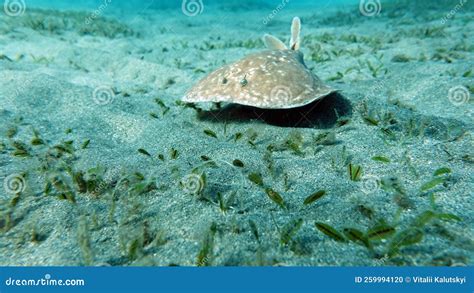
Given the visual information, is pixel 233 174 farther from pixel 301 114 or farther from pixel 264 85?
pixel 301 114

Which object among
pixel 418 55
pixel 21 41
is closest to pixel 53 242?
pixel 418 55

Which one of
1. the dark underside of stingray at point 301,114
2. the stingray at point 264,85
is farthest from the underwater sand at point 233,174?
the stingray at point 264,85

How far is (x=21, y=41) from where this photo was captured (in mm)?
10688

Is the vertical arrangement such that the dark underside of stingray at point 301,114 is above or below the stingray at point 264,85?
below

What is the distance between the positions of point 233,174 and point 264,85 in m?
1.44

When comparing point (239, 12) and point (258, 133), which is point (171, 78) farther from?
point (239, 12)

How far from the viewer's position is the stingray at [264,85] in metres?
3.86

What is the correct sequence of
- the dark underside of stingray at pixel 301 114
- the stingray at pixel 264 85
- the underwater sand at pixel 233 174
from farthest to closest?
the dark underside of stingray at pixel 301 114
the stingray at pixel 264 85
the underwater sand at pixel 233 174

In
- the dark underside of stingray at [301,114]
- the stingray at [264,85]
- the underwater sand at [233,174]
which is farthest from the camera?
the dark underside of stingray at [301,114]

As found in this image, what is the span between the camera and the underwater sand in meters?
2.25

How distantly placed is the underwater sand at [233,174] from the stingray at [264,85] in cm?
41

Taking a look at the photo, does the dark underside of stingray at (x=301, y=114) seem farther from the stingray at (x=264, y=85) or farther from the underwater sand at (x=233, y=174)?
the stingray at (x=264, y=85)

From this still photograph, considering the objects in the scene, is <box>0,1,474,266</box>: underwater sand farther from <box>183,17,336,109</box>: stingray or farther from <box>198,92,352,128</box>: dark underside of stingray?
<box>183,17,336,109</box>: stingray

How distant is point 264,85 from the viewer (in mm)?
3980
